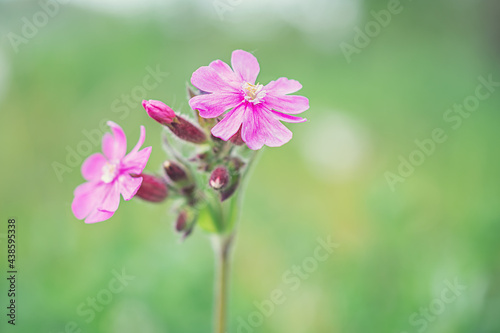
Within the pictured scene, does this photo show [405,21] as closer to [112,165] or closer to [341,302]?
[341,302]

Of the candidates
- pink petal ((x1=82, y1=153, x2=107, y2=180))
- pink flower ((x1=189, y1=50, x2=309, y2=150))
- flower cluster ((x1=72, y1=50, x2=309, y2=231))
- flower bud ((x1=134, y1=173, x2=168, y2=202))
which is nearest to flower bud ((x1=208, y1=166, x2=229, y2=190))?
flower cluster ((x1=72, y1=50, x2=309, y2=231))

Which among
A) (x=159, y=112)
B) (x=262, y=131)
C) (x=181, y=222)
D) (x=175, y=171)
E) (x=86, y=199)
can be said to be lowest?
(x=86, y=199)

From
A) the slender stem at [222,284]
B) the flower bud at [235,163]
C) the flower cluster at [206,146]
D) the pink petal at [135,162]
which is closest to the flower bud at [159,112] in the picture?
the flower cluster at [206,146]

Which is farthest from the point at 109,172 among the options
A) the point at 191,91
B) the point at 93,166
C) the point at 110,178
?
the point at 191,91

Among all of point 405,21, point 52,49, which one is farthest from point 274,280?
point 405,21

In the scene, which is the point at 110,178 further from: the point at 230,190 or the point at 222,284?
the point at 222,284

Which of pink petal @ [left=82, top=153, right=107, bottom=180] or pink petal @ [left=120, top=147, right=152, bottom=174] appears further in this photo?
pink petal @ [left=82, top=153, right=107, bottom=180]

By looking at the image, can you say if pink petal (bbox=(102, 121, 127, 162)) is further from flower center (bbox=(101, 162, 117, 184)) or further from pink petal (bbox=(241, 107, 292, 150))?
pink petal (bbox=(241, 107, 292, 150))
